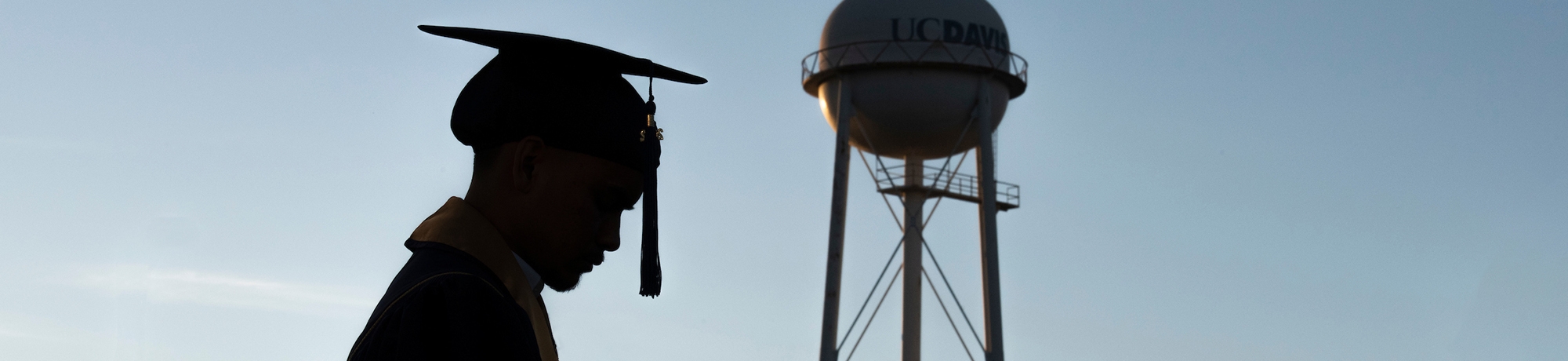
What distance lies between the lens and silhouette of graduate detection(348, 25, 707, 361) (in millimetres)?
2914

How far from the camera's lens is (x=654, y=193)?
3.83 meters

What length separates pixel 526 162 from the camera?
11.3 feet

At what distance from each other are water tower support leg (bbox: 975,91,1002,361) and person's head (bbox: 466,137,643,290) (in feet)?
62.9

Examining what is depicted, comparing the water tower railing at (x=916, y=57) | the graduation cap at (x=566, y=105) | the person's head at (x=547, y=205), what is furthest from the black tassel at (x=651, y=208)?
the water tower railing at (x=916, y=57)

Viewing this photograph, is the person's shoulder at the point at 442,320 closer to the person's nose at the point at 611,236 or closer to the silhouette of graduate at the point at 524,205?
the silhouette of graduate at the point at 524,205

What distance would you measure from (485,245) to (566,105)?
0.52 m

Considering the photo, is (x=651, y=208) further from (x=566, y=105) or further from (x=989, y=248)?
(x=989, y=248)

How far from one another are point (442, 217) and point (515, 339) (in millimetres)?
464

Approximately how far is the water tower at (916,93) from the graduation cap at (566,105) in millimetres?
18069

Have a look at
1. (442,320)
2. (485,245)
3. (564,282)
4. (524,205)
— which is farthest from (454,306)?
(564,282)

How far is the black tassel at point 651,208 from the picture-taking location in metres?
3.81

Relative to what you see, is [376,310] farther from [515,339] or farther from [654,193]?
[654,193]

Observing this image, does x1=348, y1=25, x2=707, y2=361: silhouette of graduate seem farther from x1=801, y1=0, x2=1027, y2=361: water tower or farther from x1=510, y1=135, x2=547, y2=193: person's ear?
x1=801, y1=0, x2=1027, y2=361: water tower

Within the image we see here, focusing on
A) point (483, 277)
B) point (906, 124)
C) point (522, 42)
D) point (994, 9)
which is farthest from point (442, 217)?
point (994, 9)
